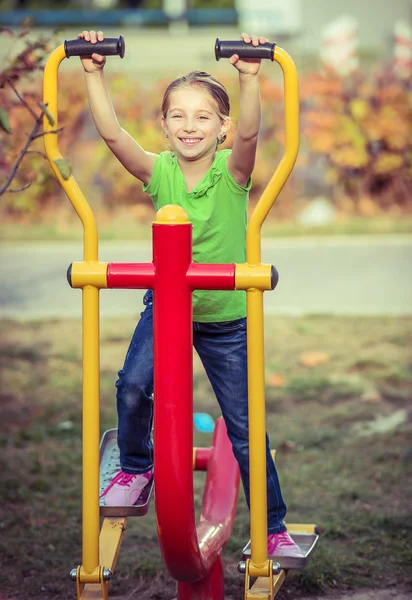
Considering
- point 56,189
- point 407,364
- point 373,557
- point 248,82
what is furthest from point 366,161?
point 248,82

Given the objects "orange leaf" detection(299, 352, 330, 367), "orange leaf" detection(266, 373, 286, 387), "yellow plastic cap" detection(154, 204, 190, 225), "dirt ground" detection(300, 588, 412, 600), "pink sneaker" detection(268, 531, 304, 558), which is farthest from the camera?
"orange leaf" detection(299, 352, 330, 367)

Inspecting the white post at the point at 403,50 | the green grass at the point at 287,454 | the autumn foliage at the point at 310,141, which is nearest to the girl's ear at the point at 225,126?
the green grass at the point at 287,454

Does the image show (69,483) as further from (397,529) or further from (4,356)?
(4,356)

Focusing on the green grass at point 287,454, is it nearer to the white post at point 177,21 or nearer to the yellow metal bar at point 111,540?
the yellow metal bar at point 111,540

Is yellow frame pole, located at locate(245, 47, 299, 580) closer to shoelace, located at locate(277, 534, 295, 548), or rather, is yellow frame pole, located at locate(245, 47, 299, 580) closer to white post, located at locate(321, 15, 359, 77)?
shoelace, located at locate(277, 534, 295, 548)

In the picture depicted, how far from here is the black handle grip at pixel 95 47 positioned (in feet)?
8.11

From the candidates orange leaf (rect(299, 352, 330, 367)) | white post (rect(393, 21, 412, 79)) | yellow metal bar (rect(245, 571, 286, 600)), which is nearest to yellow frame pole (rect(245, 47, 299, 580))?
yellow metal bar (rect(245, 571, 286, 600))

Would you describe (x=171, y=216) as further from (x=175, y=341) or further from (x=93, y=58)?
(x=93, y=58)

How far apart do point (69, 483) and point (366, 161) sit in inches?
268

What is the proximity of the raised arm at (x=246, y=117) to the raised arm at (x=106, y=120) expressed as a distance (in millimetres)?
266

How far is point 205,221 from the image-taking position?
2736 millimetres

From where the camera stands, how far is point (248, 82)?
2.47 metres

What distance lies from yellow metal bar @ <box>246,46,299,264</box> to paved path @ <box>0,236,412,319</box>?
13.9ft

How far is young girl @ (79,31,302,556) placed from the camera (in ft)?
8.97
